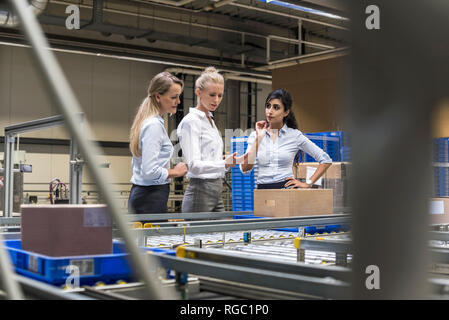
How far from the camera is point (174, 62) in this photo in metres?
11.5

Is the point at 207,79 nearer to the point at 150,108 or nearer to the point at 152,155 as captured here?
the point at 150,108

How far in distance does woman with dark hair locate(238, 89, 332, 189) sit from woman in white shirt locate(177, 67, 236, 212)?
0.60m

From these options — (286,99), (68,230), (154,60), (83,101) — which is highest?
(154,60)

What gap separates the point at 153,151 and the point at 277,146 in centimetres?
139

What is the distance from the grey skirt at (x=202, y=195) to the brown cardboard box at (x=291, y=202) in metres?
0.38

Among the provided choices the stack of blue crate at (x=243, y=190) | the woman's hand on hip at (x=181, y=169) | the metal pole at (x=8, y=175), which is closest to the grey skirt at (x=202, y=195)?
the woman's hand on hip at (x=181, y=169)

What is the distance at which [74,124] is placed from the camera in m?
0.88

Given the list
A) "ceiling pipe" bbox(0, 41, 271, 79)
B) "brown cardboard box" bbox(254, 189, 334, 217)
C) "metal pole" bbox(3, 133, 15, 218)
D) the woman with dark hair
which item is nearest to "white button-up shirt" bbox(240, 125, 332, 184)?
the woman with dark hair

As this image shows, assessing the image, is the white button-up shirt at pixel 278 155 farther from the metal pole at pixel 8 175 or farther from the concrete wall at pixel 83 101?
the concrete wall at pixel 83 101

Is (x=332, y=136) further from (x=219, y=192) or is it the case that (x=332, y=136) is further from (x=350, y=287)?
(x=350, y=287)

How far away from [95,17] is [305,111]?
5477mm

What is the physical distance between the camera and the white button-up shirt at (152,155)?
119 inches

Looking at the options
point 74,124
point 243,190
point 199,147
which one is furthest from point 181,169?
point 243,190

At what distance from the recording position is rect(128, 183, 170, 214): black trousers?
323 cm
